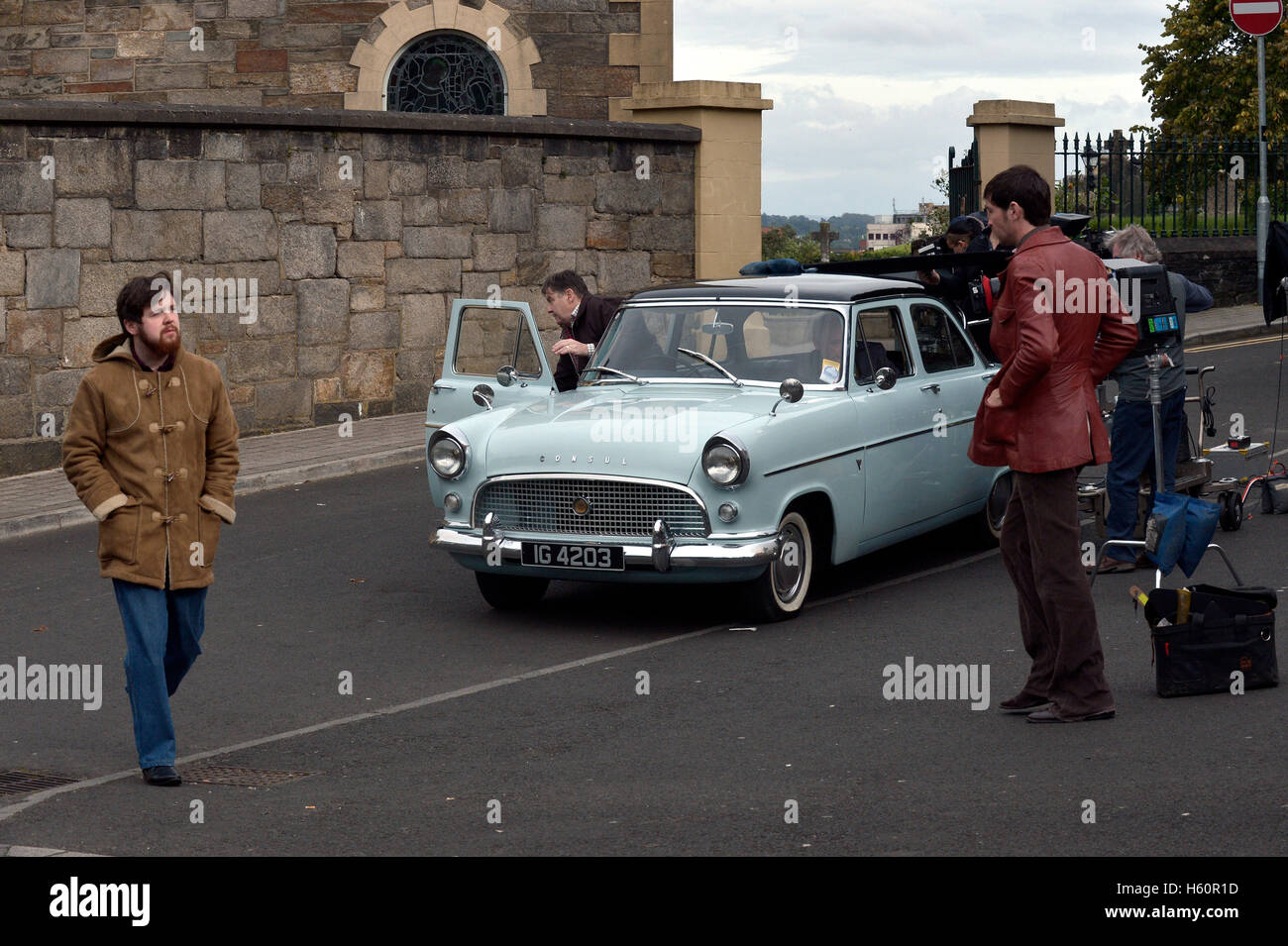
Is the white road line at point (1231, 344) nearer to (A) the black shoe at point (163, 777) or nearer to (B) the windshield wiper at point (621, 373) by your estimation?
(B) the windshield wiper at point (621, 373)

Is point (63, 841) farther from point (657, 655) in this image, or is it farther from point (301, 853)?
point (657, 655)

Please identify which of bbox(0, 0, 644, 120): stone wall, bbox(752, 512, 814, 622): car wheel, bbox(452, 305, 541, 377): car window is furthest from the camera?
bbox(0, 0, 644, 120): stone wall

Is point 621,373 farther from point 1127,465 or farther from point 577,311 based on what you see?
point 1127,465

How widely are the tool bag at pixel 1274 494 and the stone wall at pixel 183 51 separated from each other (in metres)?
12.8

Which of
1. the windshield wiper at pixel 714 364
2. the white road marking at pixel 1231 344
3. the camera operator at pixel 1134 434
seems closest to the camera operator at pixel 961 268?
the camera operator at pixel 1134 434

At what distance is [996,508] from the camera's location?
34.4 feet

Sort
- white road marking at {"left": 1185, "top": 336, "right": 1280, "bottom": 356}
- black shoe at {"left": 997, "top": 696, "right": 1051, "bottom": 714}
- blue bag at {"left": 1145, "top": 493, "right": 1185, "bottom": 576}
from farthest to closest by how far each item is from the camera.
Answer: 1. white road marking at {"left": 1185, "top": 336, "right": 1280, "bottom": 356}
2. blue bag at {"left": 1145, "top": 493, "right": 1185, "bottom": 576}
3. black shoe at {"left": 997, "top": 696, "right": 1051, "bottom": 714}

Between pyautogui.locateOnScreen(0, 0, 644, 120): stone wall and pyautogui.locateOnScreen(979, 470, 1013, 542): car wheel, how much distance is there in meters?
12.3

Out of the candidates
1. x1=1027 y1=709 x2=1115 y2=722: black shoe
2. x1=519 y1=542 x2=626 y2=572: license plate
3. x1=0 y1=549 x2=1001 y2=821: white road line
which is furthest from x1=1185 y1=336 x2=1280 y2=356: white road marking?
x1=1027 y1=709 x2=1115 y2=722: black shoe

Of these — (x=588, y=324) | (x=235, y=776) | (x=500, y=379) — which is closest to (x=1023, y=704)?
(x=235, y=776)

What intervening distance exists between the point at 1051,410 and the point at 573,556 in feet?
8.63

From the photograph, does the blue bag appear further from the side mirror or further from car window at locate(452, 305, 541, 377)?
car window at locate(452, 305, 541, 377)

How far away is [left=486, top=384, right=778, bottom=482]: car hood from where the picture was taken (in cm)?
836

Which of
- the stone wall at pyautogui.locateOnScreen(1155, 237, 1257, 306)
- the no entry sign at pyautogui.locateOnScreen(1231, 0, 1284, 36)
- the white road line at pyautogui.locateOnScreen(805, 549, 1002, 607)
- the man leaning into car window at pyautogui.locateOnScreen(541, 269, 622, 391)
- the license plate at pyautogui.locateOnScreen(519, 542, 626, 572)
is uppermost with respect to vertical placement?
the no entry sign at pyautogui.locateOnScreen(1231, 0, 1284, 36)
